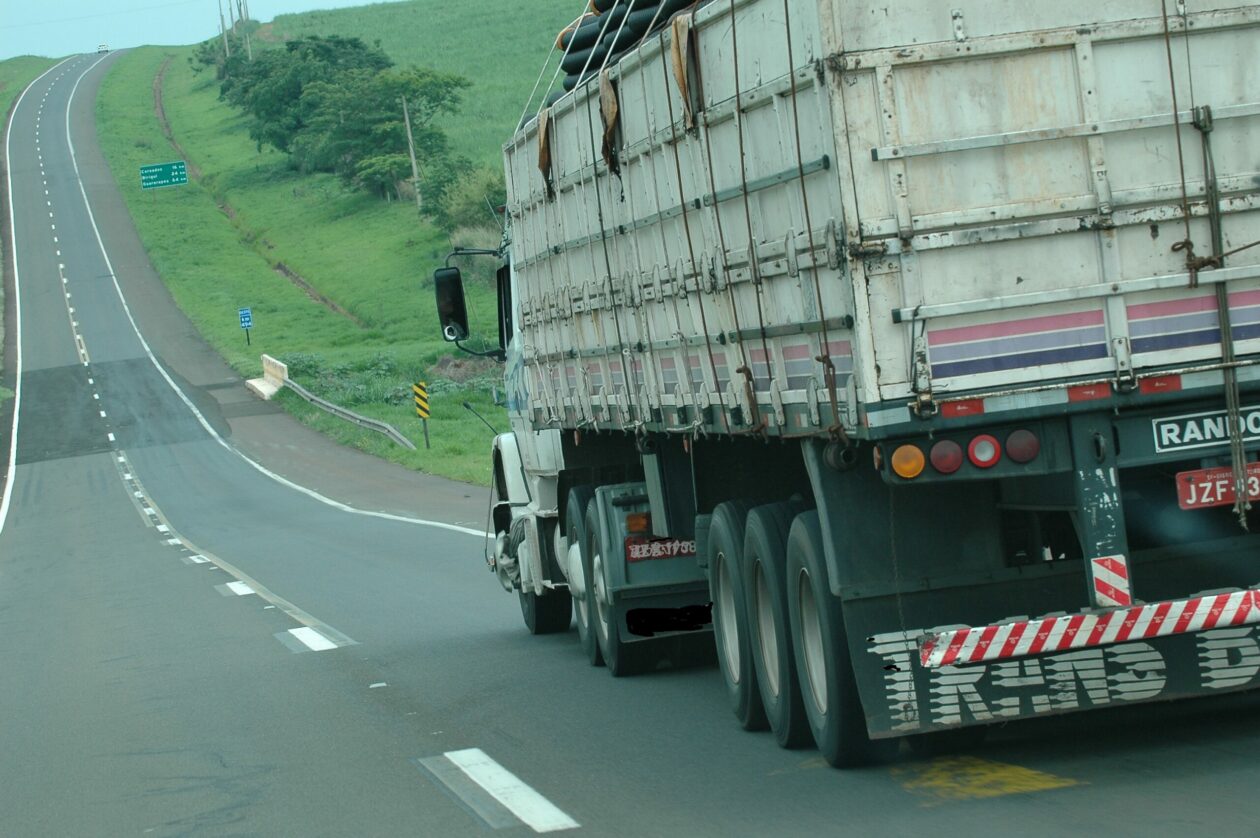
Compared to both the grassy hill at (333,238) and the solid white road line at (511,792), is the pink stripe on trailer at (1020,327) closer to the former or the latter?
the solid white road line at (511,792)

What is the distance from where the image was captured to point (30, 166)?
115m

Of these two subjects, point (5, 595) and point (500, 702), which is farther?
point (5, 595)

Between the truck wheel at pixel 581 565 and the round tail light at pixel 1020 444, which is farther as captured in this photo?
the truck wheel at pixel 581 565

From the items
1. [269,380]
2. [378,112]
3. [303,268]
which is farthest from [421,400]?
[378,112]

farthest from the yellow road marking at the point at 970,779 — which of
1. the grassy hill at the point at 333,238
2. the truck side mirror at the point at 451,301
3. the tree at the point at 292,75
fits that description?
the tree at the point at 292,75

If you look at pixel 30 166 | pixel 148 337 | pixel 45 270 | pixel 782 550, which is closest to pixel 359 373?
pixel 148 337

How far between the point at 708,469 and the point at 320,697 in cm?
357

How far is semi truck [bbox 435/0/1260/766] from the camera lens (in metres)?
6.40

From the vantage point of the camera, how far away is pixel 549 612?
1401 centimetres

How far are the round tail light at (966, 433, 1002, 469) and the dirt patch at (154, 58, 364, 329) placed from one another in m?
69.3

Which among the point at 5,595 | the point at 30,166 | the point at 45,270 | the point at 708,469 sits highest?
the point at 30,166

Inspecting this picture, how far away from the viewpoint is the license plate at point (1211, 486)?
21.7 ft

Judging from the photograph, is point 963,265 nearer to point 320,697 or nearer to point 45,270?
point 320,697

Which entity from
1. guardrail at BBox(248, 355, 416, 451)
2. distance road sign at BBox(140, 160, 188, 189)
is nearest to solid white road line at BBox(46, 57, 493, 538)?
guardrail at BBox(248, 355, 416, 451)
